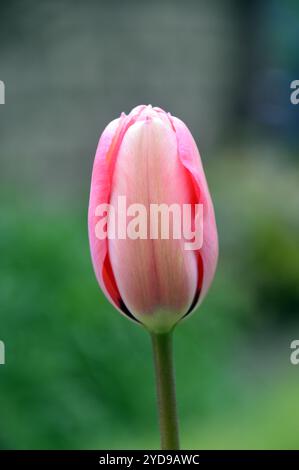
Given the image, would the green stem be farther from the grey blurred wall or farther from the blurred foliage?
the grey blurred wall

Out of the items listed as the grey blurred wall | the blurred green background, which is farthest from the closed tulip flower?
the grey blurred wall

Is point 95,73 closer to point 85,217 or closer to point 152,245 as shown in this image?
point 85,217

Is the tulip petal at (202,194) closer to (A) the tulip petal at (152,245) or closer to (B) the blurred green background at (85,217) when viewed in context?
(A) the tulip petal at (152,245)

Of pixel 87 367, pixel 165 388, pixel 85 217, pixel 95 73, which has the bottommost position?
pixel 165 388

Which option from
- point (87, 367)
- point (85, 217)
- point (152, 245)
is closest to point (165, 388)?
point (152, 245)

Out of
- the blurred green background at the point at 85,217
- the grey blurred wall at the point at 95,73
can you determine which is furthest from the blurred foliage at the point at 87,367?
the grey blurred wall at the point at 95,73

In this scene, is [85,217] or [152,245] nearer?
[152,245]
